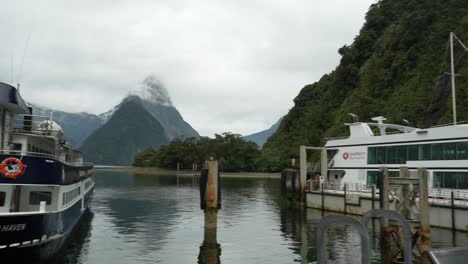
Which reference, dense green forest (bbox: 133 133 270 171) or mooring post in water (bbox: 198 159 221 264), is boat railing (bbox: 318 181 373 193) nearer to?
mooring post in water (bbox: 198 159 221 264)

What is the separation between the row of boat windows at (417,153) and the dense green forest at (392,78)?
43.5 meters

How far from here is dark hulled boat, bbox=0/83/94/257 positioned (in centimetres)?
1939

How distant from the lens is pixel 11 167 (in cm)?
2022

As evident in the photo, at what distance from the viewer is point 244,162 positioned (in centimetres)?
16200

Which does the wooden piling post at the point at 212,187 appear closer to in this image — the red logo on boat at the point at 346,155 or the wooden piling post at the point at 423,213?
the wooden piling post at the point at 423,213

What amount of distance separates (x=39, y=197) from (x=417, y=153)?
32.3 metres

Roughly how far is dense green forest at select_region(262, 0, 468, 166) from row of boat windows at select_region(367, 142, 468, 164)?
43507mm

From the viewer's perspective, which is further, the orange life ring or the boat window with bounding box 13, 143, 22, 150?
the boat window with bounding box 13, 143, 22, 150

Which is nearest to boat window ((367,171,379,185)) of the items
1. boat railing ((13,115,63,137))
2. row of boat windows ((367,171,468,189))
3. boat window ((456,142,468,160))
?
row of boat windows ((367,171,468,189))

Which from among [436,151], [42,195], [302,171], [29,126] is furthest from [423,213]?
[302,171]

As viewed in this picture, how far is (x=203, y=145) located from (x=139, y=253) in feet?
490

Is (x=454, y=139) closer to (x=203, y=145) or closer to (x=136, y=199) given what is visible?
(x=136, y=199)

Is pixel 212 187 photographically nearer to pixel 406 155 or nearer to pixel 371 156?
pixel 406 155

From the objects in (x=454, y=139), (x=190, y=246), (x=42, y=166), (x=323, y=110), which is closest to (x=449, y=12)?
(x=323, y=110)
